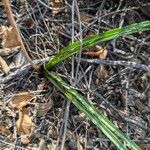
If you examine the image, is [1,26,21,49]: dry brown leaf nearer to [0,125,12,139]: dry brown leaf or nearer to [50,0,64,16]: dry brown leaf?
[50,0,64,16]: dry brown leaf

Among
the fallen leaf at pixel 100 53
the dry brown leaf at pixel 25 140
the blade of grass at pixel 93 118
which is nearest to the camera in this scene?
the blade of grass at pixel 93 118

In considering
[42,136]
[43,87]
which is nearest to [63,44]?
[43,87]

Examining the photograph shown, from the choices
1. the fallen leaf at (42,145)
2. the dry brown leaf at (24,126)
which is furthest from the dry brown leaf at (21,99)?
the fallen leaf at (42,145)

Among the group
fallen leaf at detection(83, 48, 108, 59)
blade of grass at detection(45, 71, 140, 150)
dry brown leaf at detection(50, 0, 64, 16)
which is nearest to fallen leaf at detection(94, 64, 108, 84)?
fallen leaf at detection(83, 48, 108, 59)

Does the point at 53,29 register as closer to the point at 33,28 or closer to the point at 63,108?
the point at 33,28

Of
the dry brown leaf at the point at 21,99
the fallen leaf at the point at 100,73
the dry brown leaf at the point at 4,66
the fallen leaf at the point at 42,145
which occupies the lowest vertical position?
the fallen leaf at the point at 42,145

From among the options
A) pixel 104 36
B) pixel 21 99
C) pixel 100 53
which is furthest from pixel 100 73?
pixel 21 99

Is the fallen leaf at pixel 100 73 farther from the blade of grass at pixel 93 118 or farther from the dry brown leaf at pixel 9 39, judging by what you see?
the dry brown leaf at pixel 9 39
